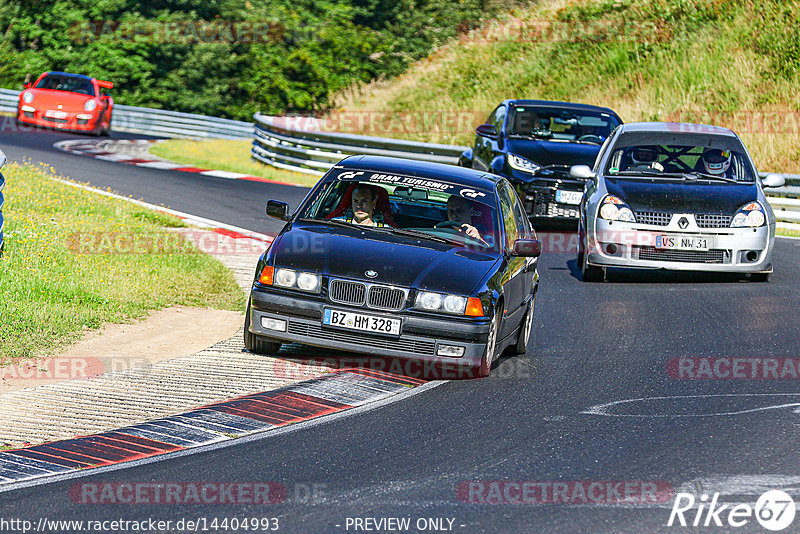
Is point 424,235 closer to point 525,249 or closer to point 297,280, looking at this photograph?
point 525,249

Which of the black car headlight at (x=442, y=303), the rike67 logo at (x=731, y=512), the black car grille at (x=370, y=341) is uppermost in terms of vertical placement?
the black car headlight at (x=442, y=303)

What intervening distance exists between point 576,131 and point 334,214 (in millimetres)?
9457

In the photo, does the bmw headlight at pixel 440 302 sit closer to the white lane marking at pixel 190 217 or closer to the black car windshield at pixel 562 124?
the white lane marking at pixel 190 217

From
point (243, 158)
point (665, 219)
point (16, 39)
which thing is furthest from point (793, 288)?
point (16, 39)

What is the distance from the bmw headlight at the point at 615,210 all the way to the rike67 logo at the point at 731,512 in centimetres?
763

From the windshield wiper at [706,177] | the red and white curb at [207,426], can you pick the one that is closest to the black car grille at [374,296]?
the red and white curb at [207,426]

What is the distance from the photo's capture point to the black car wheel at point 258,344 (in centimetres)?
899

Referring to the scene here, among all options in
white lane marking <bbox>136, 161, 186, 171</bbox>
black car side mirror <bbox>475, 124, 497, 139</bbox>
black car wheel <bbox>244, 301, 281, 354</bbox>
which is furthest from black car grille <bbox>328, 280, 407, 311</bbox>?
white lane marking <bbox>136, 161, 186, 171</bbox>

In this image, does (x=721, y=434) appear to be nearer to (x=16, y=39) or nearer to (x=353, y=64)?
(x=353, y=64)

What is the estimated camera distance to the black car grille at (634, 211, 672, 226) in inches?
524

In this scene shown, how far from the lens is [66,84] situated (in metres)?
33.1

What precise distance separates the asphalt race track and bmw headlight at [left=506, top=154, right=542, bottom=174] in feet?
19.4

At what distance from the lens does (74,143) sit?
30125mm

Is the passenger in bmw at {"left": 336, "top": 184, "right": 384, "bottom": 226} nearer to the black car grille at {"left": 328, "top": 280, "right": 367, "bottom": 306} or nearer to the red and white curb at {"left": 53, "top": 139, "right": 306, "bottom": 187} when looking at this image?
the black car grille at {"left": 328, "top": 280, "right": 367, "bottom": 306}
